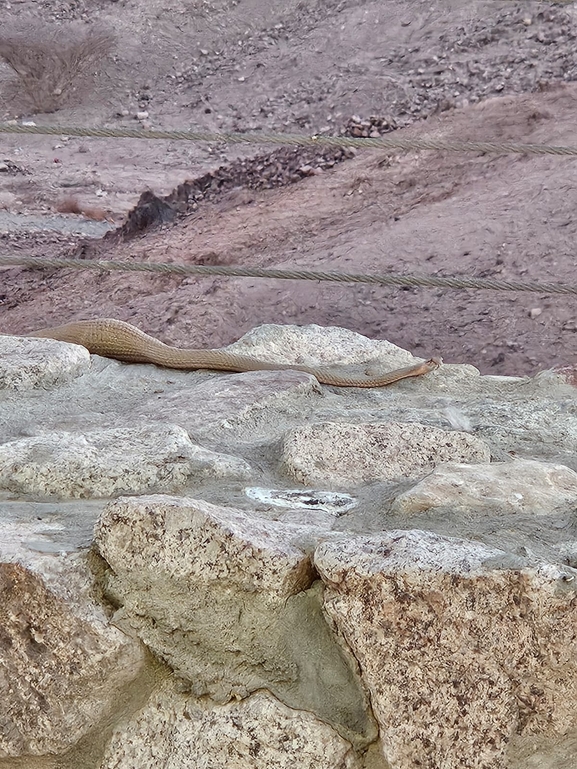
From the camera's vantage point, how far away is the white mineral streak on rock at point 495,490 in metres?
1.03

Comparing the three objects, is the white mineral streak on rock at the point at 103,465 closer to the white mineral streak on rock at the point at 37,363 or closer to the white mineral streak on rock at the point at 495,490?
the white mineral streak on rock at the point at 495,490

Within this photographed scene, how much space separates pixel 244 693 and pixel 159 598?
0.42 ft

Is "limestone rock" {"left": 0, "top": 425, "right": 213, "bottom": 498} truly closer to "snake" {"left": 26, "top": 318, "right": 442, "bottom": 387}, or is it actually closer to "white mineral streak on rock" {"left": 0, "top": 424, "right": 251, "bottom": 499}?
"white mineral streak on rock" {"left": 0, "top": 424, "right": 251, "bottom": 499}

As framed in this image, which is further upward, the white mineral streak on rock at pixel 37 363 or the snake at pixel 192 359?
the white mineral streak on rock at pixel 37 363

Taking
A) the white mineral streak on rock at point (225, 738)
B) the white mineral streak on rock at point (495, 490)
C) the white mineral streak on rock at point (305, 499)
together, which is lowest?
the white mineral streak on rock at point (225, 738)

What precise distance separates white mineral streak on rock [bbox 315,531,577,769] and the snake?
3.21ft

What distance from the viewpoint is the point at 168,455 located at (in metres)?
1.17

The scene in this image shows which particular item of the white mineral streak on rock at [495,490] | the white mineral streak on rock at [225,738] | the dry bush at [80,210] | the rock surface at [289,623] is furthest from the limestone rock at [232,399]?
the dry bush at [80,210]

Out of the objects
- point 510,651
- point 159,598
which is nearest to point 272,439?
point 159,598

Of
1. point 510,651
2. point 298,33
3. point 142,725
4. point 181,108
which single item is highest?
point 298,33

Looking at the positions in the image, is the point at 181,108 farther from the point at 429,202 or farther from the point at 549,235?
the point at 549,235

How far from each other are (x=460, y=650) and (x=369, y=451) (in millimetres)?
434

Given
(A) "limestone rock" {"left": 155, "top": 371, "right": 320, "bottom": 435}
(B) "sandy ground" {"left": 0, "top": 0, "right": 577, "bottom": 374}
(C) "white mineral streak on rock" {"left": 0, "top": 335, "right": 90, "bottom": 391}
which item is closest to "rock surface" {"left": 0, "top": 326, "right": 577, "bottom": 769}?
(A) "limestone rock" {"left": 155, "top": 371, "right": 320, "bottom": 435}

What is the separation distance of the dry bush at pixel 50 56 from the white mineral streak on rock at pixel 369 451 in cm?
206
